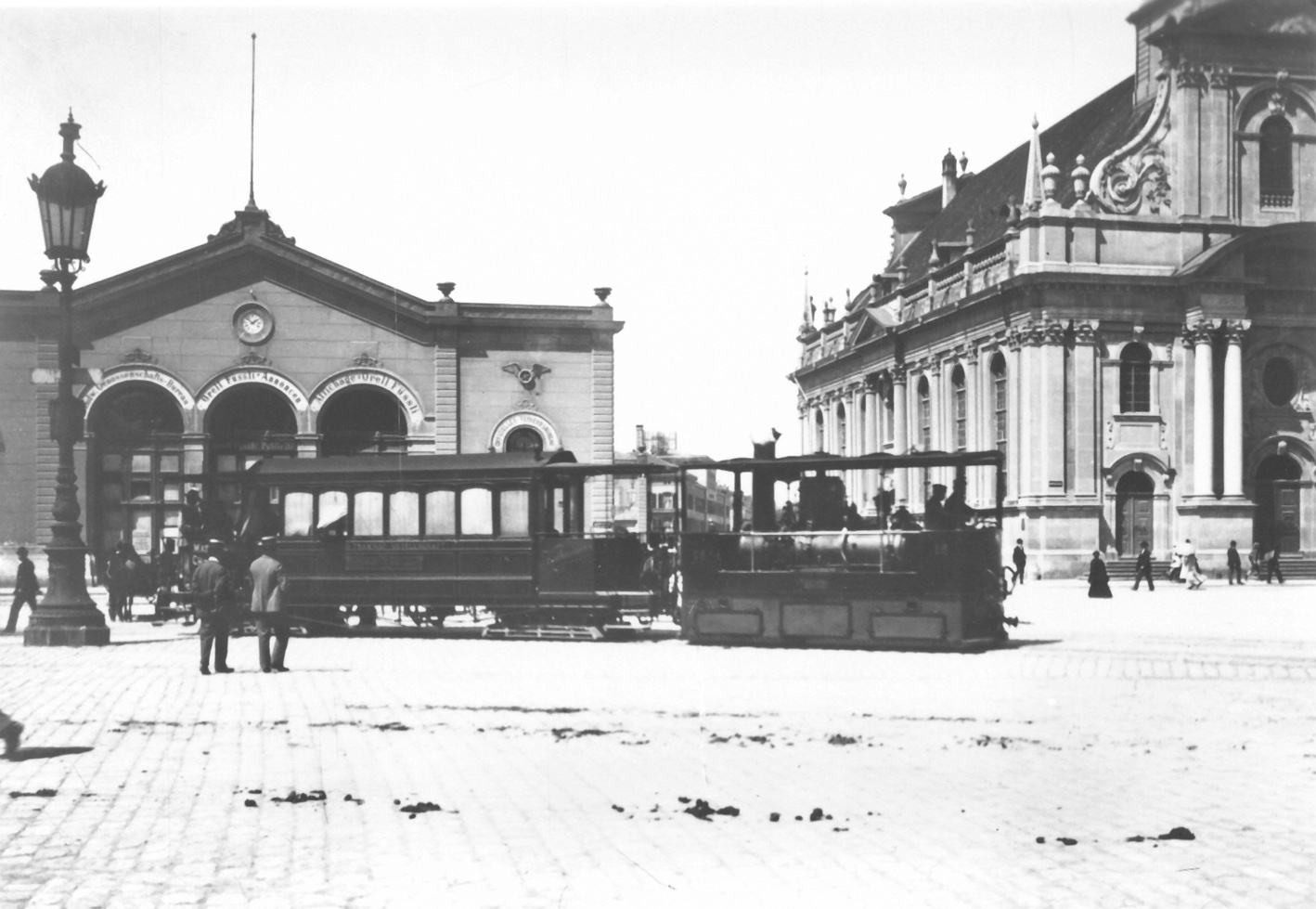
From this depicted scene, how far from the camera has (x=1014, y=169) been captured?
6350cm

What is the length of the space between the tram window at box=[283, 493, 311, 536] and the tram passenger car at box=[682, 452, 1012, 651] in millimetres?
Answer: 7323

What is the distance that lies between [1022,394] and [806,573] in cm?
3033

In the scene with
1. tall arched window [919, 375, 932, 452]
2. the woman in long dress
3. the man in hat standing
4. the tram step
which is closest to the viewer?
the man in hat standing

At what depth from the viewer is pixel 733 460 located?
20969 millimetres

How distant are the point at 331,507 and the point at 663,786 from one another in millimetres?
16201

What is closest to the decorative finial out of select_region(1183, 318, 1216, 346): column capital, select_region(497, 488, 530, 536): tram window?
select_region(1183, 318, 1216, 346): column capital

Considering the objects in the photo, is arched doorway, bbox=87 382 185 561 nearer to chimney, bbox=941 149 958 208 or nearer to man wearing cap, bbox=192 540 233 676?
man wearing cap, bbox=192 540 233 676

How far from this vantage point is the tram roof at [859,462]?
19812 millimetres

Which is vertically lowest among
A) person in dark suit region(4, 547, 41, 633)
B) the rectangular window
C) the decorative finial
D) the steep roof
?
person in dark suit region(4, 547, 41, 633)

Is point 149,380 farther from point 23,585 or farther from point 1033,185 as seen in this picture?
point 1033,185

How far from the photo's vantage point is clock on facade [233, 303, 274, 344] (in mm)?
42031

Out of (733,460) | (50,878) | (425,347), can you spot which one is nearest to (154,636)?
(733,460)

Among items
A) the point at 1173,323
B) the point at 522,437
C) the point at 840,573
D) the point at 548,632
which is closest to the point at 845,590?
the point at 840,573

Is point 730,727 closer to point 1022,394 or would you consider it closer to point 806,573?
point 806,573
